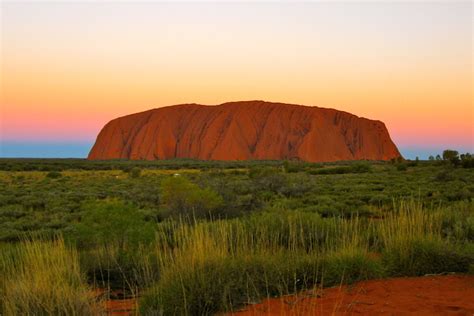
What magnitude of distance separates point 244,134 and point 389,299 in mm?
103963

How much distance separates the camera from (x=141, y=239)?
7781 millimetres

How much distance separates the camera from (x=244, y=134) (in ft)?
357

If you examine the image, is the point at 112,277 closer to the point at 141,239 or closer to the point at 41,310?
the point at 141,239

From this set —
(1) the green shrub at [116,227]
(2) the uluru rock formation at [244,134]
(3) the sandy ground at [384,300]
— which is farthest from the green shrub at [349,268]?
(2) the uluru rock formation at [244,134]

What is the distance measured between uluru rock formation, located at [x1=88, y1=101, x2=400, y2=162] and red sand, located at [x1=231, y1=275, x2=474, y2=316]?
310 feet

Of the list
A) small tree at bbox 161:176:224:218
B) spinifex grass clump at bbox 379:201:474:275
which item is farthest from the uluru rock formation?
spinifex grass clump at bbox 379:201:474:275

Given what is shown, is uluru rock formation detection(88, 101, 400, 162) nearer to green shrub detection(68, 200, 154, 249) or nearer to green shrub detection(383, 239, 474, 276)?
green shrub detection(68, 200, 154, 249)

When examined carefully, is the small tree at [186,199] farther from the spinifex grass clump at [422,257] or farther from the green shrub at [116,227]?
the spinifex grass clump at [422,257]

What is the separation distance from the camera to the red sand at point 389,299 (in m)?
4.51

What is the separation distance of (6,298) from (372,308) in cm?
375

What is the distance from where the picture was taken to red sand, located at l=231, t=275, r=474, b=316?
451 cm

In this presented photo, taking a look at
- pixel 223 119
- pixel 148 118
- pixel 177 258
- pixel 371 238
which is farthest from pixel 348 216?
pixel 148 118

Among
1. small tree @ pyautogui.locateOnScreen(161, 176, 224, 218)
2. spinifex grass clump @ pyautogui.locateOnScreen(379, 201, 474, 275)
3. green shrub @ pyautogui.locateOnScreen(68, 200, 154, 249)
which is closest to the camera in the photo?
spinifex grass clump @ pyautogui.locateOnScreen(379, 201, 474, 275)

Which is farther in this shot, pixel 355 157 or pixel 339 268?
pixel 355 157
